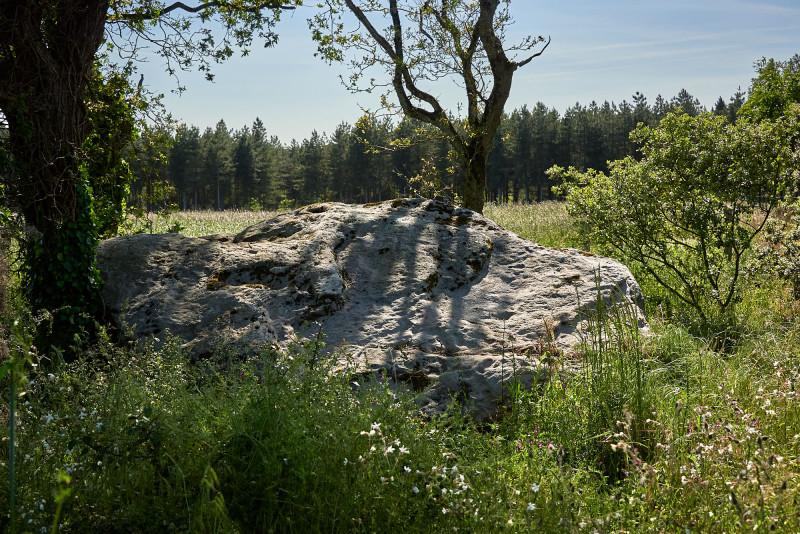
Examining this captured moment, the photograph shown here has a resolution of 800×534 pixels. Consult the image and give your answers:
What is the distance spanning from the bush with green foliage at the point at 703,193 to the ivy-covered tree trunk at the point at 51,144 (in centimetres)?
706

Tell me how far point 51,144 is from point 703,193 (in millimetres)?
8062

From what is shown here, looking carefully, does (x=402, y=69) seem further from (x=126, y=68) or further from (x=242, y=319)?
(x=242, y=319)

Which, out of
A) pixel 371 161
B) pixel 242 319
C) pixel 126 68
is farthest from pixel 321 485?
pixel 371 161

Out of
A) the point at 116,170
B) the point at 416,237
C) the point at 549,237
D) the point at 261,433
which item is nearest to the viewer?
the point at 261,433

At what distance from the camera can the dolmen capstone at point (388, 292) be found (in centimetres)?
470

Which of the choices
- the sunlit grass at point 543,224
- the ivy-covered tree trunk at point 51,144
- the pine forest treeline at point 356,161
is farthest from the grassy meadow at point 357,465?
the pine forest treeline at point 356,161

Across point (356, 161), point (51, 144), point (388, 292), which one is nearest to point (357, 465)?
point (388, 292)

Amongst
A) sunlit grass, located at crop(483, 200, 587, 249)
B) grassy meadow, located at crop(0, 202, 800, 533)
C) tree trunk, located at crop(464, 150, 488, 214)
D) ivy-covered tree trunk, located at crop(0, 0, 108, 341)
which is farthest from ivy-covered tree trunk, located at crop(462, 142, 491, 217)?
grassy meadow, located at crop(0, 202, 800, 533)

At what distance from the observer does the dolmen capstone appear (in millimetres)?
4699

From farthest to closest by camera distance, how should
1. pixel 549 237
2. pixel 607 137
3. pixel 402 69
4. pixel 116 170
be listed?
pixel 607 137 → pixel 549 237 → pixel 402 69 → pixel 116 170

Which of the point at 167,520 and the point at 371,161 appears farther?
the point at 371,161

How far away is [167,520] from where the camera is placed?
252cm

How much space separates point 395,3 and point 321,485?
9641mm

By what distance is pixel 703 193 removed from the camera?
745 centimetres
